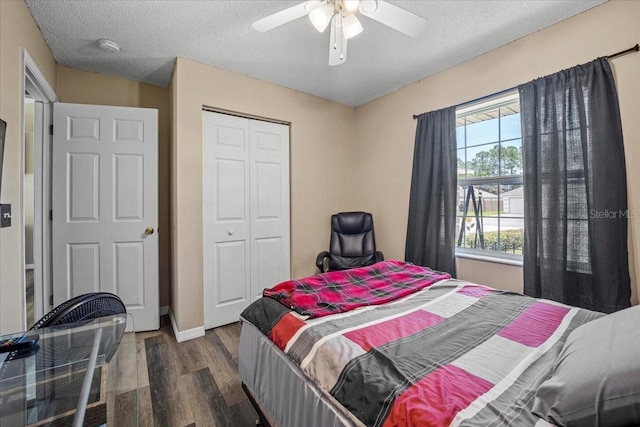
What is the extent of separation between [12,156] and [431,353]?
2463 mm

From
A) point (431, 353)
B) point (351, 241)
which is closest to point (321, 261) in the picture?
point (351, 241)

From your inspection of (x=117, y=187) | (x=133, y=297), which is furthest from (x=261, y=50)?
(x=133, y=297)

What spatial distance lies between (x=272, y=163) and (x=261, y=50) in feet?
3.61

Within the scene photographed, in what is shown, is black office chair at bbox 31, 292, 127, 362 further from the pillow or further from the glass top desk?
the pillow

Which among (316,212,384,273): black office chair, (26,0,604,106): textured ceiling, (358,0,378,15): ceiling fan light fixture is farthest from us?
(316,212,384,273): black office chair

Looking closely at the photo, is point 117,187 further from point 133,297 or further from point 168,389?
point 168,389

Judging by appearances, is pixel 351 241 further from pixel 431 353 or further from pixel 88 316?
pixel 88 316

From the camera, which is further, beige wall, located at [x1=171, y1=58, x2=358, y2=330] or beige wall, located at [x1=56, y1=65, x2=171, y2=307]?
beige wall, located at [x1=56, y1=65, x2=171, y2=307]

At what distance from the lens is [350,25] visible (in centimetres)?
164

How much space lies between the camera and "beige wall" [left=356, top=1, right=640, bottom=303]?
1.81 m

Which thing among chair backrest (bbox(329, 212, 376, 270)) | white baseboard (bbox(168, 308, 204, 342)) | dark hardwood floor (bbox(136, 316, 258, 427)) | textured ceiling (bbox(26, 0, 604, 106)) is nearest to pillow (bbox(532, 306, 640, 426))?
dark hardwood floor (bbox(136, 316, 258, 427))

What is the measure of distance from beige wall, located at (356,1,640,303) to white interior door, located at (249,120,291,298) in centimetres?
115

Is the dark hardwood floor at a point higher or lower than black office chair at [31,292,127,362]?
lower

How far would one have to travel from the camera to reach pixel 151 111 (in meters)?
2.66
